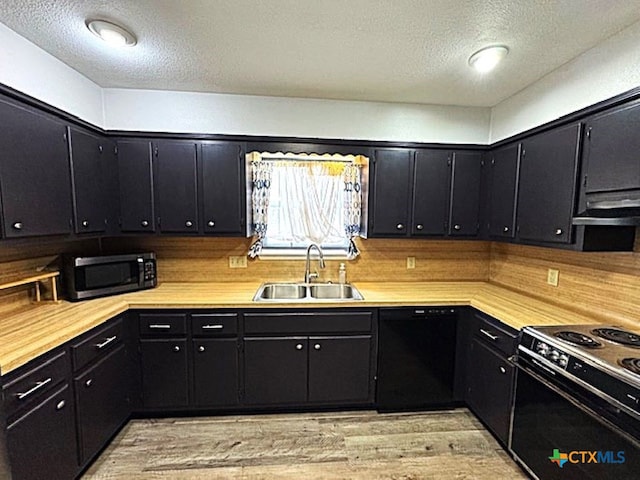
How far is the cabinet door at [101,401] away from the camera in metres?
1.84

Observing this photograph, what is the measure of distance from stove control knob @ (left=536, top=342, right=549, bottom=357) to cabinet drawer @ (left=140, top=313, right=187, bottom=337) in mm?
2233

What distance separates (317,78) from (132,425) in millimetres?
2869

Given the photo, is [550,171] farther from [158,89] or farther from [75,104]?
[75,104]

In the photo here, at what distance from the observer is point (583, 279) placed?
7.18ft

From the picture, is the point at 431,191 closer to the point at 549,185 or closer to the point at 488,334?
the point at 549,185

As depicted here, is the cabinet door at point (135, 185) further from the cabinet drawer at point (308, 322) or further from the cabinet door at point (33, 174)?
the cabinet drawer at point (308, 322)

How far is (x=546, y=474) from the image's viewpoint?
5.58 ft

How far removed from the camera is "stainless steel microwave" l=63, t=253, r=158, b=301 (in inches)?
87.8

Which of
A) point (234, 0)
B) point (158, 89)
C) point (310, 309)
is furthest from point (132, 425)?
point (234, 0)

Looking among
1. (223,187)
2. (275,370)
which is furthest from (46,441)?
(223,187)

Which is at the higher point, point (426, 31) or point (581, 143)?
point (426, 31)

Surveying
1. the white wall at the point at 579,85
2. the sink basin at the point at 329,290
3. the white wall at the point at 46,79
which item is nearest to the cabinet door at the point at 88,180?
the white wall at the point at 46,79

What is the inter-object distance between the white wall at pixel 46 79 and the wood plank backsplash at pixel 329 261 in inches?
43.5

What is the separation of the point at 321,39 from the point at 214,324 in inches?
78.1
